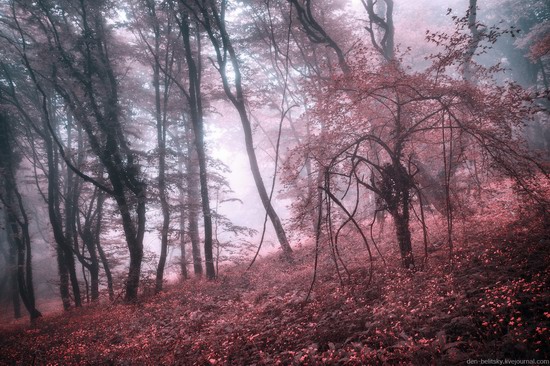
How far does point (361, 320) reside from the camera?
4797mm

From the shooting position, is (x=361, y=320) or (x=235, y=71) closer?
(x=361, y=320)

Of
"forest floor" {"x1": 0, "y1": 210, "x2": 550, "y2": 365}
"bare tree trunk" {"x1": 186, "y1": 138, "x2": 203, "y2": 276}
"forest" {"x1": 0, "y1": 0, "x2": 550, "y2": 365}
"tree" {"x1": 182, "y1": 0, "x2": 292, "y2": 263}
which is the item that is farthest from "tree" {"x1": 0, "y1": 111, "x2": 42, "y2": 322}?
"tree" {"x1": 182, "y1": 0, "x2": 292, "y2": 263}

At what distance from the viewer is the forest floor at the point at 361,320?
363 centimetres

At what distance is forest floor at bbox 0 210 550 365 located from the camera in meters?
3.63

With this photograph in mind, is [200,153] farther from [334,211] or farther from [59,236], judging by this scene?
[59,236]

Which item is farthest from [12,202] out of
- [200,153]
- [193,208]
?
[200,153]

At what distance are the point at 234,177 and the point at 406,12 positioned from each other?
1349 inches

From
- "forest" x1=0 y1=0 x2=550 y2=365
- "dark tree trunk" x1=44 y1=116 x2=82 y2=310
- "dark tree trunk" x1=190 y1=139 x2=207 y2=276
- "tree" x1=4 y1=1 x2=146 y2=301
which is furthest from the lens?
"dark tree trunk" x1=190 y1=139 x2=207 y2=276

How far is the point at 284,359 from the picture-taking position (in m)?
4.34

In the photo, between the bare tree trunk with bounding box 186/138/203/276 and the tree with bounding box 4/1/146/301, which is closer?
the tree with bounding box 4/1/146/301

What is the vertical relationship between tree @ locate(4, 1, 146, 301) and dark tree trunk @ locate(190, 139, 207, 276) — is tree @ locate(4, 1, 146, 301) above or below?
above

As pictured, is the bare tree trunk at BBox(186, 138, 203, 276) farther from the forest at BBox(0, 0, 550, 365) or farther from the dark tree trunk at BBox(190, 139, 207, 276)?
the forest at BBox(0, 0, 550, 365)

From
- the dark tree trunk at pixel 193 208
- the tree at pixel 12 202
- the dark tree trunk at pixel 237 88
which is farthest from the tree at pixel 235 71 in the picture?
the tree at pixel 12 202

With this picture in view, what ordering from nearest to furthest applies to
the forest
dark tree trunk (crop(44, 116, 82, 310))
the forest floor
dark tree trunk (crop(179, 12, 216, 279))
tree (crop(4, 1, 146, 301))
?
the forest floor
the forest
tree (crop(4, 1, 146, 301))
dark tree trunk (crop(179, 12, 216, 279))
dark tree trunk (crop(44, 116, 82, 310))
